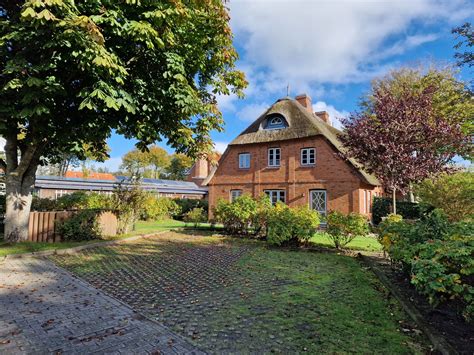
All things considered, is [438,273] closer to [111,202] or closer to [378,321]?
[378,321]

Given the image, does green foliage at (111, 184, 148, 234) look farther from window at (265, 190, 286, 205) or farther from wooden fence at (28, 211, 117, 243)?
window at (265, 190, 286, 205)

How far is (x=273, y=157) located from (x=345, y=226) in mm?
10404

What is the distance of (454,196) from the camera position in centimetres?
841

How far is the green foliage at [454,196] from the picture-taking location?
26.7 ft

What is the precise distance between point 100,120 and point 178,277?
510 centimetres

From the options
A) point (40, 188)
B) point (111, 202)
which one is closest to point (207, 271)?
point (111, 202)

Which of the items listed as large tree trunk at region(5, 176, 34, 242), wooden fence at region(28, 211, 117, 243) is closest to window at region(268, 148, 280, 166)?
wooden fence at region(28, 211, 117, 243)

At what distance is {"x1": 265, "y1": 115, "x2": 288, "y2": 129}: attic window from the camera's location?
20.1m

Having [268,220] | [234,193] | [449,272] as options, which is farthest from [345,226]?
[234,193]

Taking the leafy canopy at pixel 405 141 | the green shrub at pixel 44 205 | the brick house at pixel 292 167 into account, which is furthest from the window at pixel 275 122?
the green shrub at pixel 44 205

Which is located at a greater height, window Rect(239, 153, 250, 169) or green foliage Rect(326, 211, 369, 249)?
window Rect(239, 153, 250, 169)

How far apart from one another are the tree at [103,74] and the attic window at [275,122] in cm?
994

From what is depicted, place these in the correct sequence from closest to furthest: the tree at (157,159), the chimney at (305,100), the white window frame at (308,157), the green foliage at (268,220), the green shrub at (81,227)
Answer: the green shrub at (81,227), the green foliage at (268,220), the white window frame at (308,157), the chimney at (305,100), the tree at (157,159)

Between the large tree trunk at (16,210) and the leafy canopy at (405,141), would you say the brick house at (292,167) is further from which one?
the large tree trunk at (16,210)
